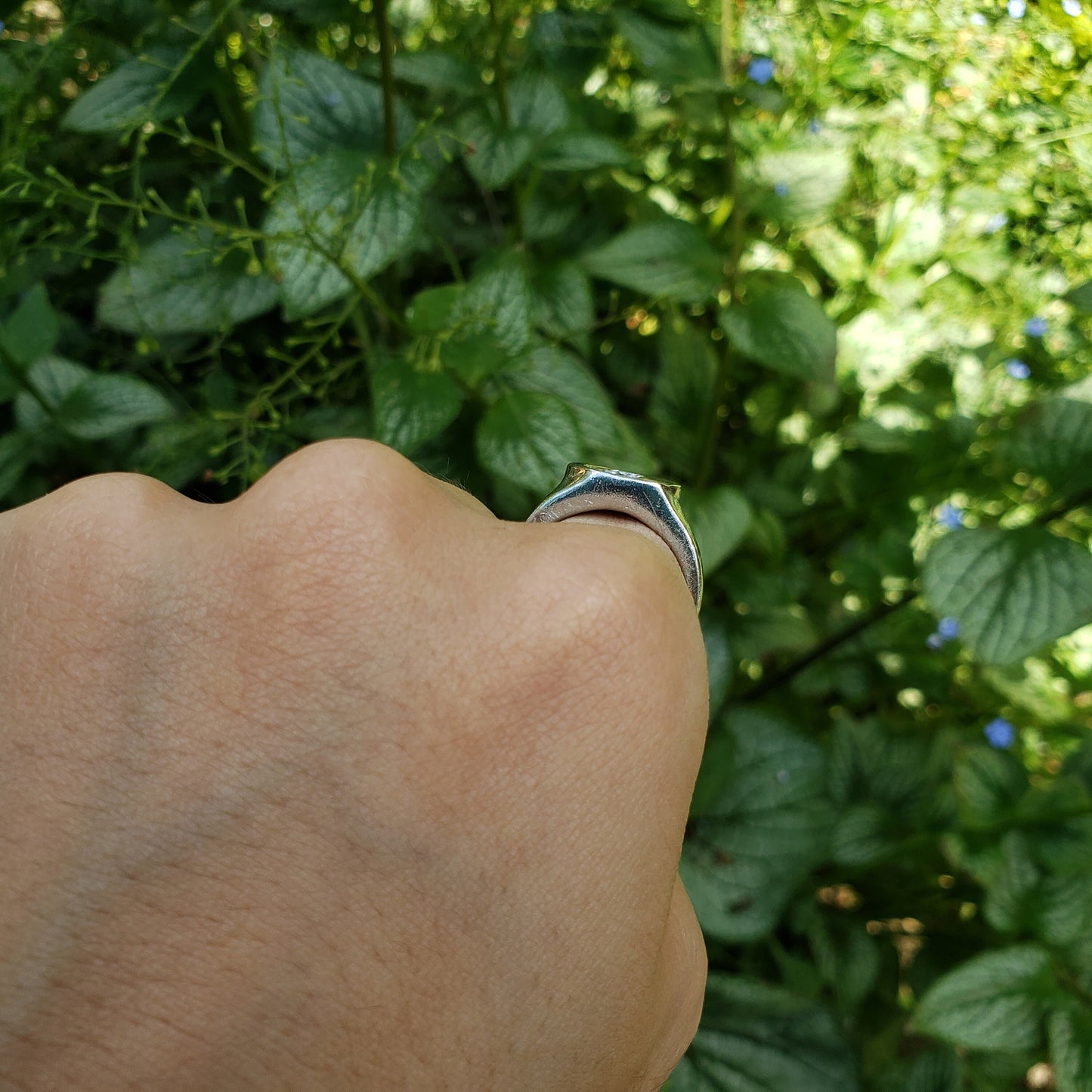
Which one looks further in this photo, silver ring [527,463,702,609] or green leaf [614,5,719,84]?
green leaf [614,5,719,84]

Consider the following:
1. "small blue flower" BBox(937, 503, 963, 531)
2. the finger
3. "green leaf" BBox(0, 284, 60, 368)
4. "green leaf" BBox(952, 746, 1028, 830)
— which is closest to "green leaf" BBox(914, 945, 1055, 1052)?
"green leaf" BBox(952, 746, 1028, 830)

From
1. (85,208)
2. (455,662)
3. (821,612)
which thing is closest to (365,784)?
(455,662)

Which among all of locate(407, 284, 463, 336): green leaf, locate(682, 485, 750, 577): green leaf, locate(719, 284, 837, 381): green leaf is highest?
locate(407, 284, 463, 336): green leaf

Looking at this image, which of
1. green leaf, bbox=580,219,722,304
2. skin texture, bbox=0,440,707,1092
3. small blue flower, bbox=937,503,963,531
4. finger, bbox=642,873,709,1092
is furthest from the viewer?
small blue flower, bbox=937,503,963,531

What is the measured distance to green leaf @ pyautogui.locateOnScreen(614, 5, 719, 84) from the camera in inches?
41.6

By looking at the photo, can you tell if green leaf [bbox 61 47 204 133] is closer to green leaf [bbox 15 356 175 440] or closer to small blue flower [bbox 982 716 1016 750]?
green leaf [bbox 15 356 175 440]

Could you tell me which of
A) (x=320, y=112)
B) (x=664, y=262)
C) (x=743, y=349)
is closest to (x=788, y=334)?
(x=743, y=349)

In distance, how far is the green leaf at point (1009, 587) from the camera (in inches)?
37.7

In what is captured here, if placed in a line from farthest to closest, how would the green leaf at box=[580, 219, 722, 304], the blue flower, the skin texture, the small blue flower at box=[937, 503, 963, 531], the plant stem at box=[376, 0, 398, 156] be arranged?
the small blue flower at box=[937, 503, 963, 531], the blue flower, the green leaf at box=[580, 219, 722, 304], the plant stem at box=[376, 0, 398, 156], the skin texture

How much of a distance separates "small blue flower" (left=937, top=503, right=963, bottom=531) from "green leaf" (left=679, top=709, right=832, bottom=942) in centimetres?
41

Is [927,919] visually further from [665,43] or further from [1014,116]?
[665,43]

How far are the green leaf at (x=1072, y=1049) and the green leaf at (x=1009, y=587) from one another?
0.39m

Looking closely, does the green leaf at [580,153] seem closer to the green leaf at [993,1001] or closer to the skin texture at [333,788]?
the skin texture at [333,788]

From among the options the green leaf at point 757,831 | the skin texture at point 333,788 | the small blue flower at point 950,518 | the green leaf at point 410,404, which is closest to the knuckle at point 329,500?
the skin texture at point 333,788
